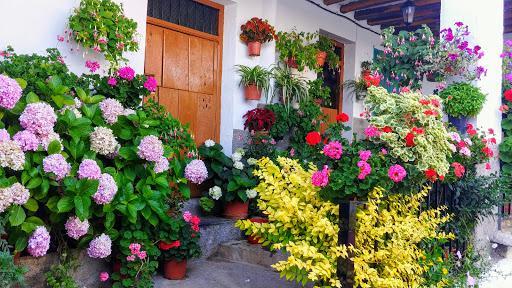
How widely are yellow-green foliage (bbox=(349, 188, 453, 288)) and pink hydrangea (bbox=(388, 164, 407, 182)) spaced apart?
11 centimetres

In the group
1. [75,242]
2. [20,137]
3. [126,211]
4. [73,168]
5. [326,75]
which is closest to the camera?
[20,137]

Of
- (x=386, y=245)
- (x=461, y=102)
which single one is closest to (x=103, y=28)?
(x=386, y=245)

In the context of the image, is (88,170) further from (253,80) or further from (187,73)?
(253,80)

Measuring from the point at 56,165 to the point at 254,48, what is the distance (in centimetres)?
336

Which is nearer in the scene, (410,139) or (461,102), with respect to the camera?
(410,139)

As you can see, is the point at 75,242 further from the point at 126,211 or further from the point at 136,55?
the point at 136,55

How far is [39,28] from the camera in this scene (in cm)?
394

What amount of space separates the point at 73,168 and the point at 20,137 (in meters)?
0.38

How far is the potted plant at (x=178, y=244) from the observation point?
12.0 ft

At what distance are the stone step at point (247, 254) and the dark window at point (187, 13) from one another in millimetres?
2528

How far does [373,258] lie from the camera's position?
2.83 metres

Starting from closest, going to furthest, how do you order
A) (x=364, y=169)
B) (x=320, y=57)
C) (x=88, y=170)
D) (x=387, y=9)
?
(x=364, y=169)
(x=88, y=170)
(x=320, y=57)
(x=387, y=9)

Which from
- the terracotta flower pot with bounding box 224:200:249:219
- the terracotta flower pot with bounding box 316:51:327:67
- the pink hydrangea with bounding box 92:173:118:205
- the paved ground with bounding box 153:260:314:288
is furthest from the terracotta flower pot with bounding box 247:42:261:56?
the pink hydrangea with bounding box 92:173:118:205

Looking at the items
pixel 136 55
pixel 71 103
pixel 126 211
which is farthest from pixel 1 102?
pixel 136 55
